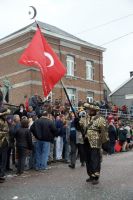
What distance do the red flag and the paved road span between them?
2.30 m

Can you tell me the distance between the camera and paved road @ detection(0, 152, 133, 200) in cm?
877

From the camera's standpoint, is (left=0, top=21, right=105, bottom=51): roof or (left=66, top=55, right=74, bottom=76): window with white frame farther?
(left=66, top=55, right=74, bottom=76): window with white frame

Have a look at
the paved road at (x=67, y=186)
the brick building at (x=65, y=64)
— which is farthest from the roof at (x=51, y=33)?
the paved road at (x=67, y=186)

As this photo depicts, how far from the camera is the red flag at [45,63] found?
11.5 m

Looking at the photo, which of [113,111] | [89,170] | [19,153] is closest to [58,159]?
[19,153]

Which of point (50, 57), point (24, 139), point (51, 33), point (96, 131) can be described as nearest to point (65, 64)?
point (51, 33)

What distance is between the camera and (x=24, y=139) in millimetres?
12875

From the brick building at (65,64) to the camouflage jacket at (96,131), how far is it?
23833 mm

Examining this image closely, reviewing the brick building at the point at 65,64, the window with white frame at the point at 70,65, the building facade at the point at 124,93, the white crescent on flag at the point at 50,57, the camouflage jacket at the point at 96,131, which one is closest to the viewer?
the camouflage jacket at the point at 96,131

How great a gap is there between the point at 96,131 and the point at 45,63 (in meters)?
2.34

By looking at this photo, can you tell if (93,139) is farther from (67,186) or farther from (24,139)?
(24,139)

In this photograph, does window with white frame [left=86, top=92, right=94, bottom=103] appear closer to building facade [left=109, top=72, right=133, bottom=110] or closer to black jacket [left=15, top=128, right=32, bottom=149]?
building facade [left=109, top=72, right=133, bottom=110]

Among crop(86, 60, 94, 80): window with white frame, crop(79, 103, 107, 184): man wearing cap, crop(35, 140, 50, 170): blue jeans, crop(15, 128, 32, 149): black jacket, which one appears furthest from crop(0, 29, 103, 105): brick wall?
crop(79, 103, 107, 184): man wearing cap

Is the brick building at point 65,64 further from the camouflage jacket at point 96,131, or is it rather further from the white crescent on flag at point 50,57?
the camouflage jacket at point 96,131
